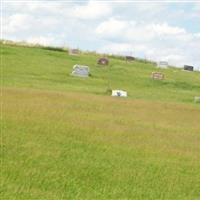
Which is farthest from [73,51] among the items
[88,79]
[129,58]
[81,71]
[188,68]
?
[88,79]

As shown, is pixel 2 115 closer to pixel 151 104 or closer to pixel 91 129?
pixel 91 129

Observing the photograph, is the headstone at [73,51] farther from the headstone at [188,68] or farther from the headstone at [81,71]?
the headstone at [81,71]

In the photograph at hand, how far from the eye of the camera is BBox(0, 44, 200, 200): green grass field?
12188 millimetres

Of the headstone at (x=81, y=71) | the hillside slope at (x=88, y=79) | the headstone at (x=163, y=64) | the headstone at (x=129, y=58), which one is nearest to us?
the hillside slope at (x=88, y=79)

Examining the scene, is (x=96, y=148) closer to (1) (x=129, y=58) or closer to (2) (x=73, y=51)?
(2) (x=73, y=51)

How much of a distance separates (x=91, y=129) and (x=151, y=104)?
948 cm

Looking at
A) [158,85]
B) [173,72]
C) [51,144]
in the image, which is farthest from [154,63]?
[51,144]

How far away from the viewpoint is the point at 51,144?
49.3 feet

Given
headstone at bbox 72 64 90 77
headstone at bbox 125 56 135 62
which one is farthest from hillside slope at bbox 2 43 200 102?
headstone at bbox 125 56 135 62

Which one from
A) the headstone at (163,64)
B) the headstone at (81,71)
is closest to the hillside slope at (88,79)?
the headstone at (81,71)

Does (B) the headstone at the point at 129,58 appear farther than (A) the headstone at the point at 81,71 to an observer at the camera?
Yes

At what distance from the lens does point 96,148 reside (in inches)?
597

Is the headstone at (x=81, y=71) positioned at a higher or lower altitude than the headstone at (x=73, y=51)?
lower

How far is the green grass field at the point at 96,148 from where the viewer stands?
480 inches
